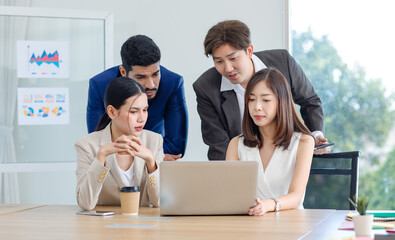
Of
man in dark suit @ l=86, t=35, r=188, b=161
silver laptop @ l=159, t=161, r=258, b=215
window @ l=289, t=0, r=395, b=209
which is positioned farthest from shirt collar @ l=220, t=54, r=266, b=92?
window @ l=289, t=0, r=395, b=209

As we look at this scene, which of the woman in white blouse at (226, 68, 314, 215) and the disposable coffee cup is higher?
the woman in white blouse at (226, 68, 314, 215)

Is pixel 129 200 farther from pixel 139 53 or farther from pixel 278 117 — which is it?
pixel 139 53

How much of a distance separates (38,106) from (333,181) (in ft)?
7.48

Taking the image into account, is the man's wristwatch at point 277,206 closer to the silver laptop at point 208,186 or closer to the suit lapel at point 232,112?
the silver laptop at point 208,186

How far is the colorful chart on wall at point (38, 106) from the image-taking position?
3.97 m

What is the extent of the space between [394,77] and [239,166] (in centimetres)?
278

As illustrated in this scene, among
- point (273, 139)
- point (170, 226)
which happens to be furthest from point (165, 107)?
point (170, 226)

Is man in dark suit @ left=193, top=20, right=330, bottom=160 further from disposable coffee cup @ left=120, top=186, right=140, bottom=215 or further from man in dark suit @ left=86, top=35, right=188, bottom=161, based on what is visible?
disposable coffee cup @ left=120, top=186, right=140, bottom=215

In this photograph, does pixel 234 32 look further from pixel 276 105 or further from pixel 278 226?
pixel 278 226

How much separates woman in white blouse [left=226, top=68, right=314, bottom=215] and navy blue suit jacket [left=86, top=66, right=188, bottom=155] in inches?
27.2

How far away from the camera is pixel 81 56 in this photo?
4102 millimetres

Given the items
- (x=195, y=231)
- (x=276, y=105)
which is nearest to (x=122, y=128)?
(x=276, y=105)

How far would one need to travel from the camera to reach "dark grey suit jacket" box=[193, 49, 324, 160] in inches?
117

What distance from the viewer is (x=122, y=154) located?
7.63ft
